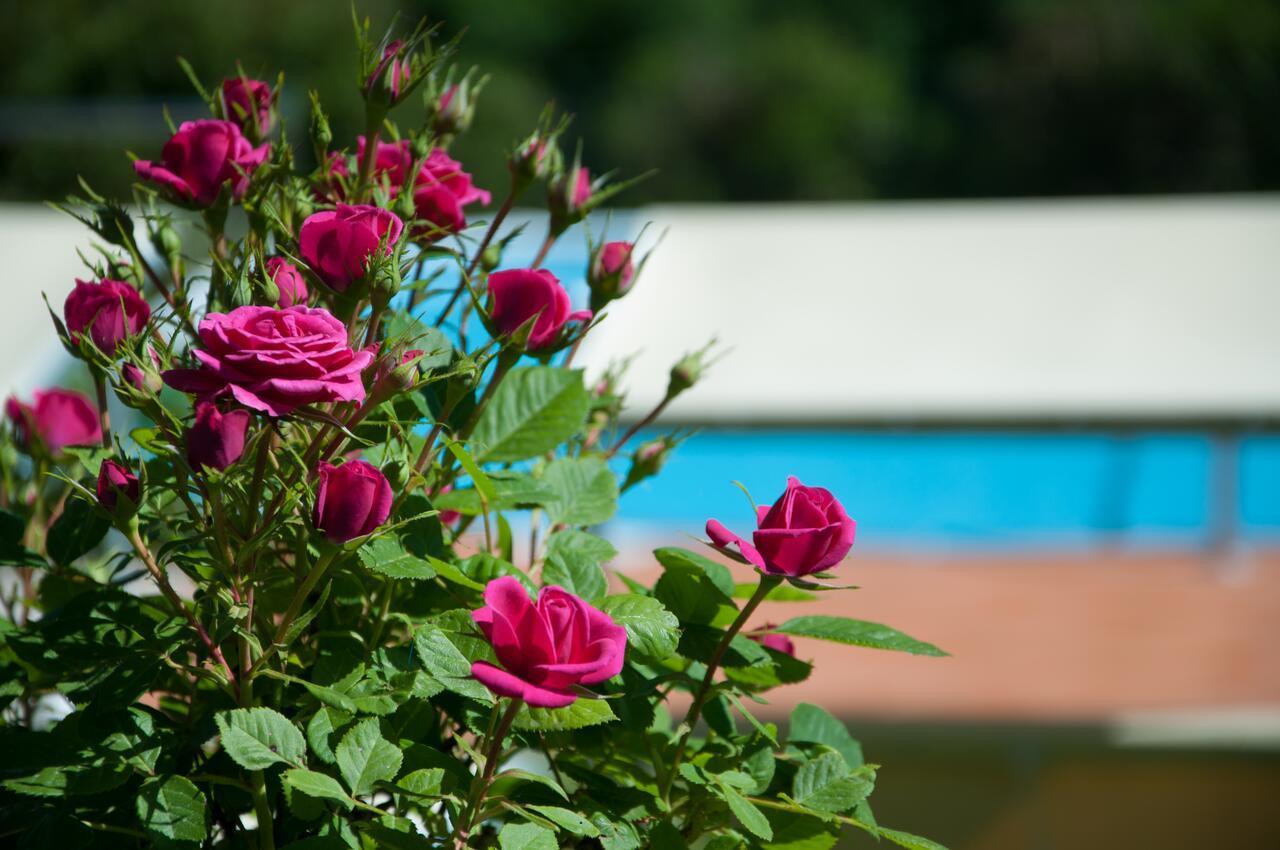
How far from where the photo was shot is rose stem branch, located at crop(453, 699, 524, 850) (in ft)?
1.86

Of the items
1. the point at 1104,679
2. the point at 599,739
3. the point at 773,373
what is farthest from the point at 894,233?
the point at 599,739

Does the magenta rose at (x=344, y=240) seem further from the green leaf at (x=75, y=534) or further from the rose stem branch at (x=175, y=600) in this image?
the green leaf at (x=75, y=534)

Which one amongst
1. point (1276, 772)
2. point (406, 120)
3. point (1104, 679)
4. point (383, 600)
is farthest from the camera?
point (406, 120)

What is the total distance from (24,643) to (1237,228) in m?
6.46

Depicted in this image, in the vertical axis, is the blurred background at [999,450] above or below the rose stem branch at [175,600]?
above

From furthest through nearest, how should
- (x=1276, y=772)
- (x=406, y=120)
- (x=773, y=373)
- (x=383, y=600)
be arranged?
(x=406, y=120) → (x=773, y=373) → (x=1276, y=772) → (x=383, y=600)

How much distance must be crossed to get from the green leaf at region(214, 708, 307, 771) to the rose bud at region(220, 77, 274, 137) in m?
0.36

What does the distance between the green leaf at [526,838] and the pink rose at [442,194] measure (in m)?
0.33

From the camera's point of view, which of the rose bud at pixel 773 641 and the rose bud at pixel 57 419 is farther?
the rose bud at pixel 57 419

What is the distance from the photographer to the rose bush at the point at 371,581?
0.57 meters

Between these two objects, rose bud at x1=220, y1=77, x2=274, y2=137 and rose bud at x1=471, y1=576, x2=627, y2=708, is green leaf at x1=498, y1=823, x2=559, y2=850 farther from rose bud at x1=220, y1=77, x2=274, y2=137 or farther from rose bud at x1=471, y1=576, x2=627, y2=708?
rose bud at x1=220, y1=77, x2=274, y2=137

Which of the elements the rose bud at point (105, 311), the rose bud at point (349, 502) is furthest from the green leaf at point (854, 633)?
the rose bud at point (105, 311)

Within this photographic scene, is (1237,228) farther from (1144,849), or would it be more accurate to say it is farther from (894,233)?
(1144,849)

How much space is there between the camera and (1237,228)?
6.18m
